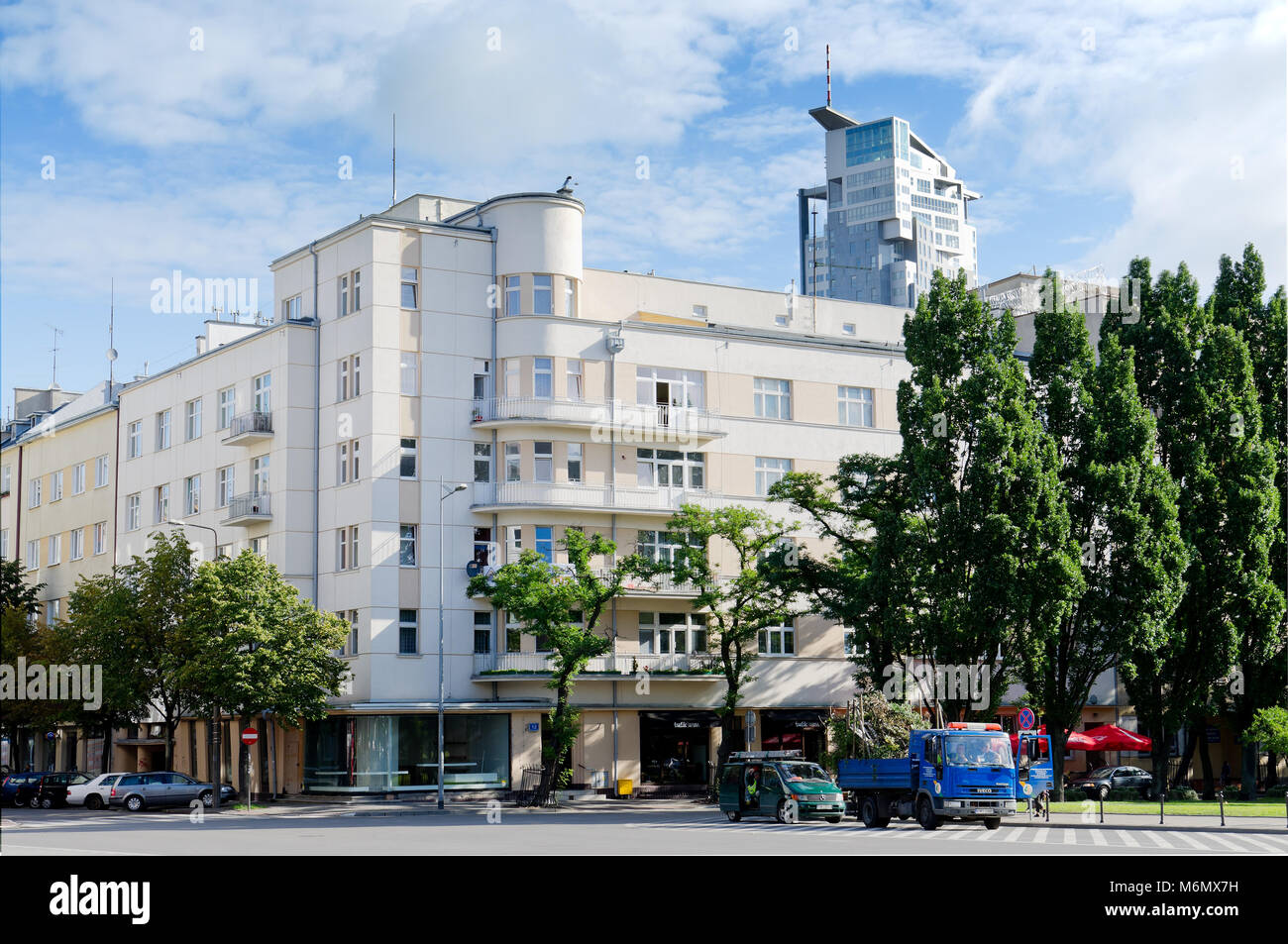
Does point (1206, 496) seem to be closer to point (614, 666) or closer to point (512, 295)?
point (614, 666)

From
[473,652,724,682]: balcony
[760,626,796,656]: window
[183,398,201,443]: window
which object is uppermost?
[183,398,201,443]: window

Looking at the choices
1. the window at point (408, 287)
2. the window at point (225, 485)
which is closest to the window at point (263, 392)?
the window at point (225, 485)

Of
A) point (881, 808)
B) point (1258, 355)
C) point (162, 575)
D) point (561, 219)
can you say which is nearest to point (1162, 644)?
point (1258, 355)

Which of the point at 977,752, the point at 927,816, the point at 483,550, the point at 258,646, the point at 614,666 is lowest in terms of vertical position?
the point at 927,816

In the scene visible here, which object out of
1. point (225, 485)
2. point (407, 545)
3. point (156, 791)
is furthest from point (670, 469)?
point (156, 791)

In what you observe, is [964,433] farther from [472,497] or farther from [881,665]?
[472,497]

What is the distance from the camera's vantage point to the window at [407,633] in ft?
187

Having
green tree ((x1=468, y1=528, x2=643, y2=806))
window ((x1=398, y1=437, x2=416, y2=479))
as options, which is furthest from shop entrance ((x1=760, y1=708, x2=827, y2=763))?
window ((x1=398, y1=437, x2=416, y2=479))

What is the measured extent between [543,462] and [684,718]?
11476 millimetres

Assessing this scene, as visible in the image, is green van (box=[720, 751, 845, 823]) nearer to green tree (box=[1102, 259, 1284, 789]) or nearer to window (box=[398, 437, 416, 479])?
green tree (box=[1102, 259, 1284, 789])

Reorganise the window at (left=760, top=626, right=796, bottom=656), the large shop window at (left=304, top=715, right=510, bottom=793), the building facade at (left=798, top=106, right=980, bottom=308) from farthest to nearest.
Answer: the building facade at (left=798, top=106, right=980, bottom=308) < the window at (left=760, top=626, right=796, bottom=656) < the large shop window at (left=304, top=715, right=510, bottom=793)

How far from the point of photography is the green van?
1558 inches

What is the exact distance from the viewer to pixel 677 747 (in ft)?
199

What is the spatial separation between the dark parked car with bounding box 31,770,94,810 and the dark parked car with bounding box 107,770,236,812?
3.21 meters
